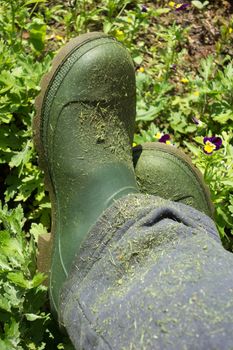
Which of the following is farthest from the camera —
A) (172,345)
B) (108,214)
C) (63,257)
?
(63,257)

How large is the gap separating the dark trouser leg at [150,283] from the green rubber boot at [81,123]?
28 cm

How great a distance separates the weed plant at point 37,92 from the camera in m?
1.67

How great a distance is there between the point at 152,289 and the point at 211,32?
2.15m

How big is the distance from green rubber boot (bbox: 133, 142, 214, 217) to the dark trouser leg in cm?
47

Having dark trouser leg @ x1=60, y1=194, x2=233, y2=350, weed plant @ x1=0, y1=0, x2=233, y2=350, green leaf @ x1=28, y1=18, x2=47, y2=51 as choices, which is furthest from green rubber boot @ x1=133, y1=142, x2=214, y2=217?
green leaf @ x1=28, y1=18, x2=47, y2=51

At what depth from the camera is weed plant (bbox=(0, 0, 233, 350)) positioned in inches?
65.6

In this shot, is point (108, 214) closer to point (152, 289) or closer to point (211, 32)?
point (152, 289)

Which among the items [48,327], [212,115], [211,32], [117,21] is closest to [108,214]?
[48,327]

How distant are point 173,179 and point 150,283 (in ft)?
2.83

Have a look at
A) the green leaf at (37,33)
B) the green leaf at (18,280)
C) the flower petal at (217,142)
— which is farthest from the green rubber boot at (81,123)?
the green leaf at (37,33)

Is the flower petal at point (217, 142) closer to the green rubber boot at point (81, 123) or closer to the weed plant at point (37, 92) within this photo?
the weed plant at point (37, 92)

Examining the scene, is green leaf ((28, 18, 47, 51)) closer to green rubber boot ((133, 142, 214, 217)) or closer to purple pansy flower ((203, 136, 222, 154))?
green rubber boot ((133, 142, 214, 217))

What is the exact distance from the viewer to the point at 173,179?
81.0 inches

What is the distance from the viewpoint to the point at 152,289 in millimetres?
1218
